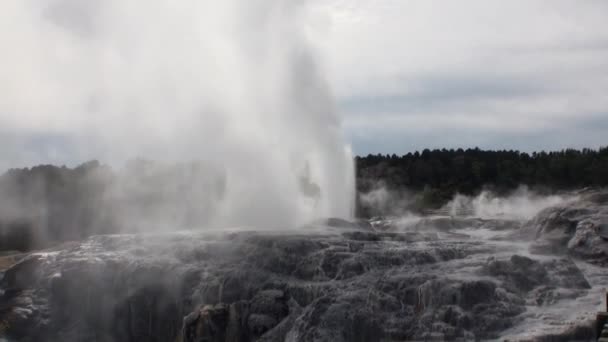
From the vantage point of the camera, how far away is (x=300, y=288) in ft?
56.2

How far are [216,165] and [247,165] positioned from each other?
141 inches

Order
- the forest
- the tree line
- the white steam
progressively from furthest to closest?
the tree line
the white steam
the forest

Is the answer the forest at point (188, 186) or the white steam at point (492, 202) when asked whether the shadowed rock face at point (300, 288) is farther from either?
the white steam at point (492, 202)

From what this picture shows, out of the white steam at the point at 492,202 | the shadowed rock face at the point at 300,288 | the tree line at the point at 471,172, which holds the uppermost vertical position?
the tree line at the point at 471,172

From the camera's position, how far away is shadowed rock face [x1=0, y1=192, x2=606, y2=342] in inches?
601

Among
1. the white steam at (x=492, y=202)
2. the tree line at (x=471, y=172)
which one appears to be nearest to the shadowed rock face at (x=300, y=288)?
the white steam at (x=492, y=202)

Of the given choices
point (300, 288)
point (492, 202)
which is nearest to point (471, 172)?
point (492, 202)

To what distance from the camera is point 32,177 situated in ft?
181

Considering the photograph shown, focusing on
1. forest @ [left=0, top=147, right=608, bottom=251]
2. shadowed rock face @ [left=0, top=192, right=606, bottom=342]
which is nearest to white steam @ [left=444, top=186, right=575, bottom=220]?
forest @ [left=0, top=147, right=608, bottom=251]

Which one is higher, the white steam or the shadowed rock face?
the white steam

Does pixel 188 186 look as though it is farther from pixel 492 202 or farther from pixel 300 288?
pixel 300 288

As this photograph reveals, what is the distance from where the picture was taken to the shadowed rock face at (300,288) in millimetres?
15273

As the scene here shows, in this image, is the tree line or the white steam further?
the tree line

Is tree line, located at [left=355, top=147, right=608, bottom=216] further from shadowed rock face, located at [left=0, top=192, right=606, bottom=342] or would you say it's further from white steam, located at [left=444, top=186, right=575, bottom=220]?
shadowed rock face, located at [left=0, top=192, right=606, bottom=342]
